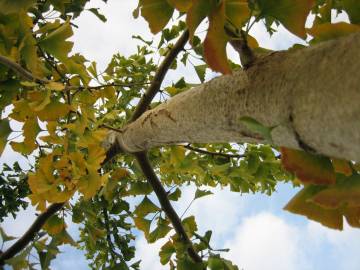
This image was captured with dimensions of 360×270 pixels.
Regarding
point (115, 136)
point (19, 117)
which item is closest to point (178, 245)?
point (115, 136)

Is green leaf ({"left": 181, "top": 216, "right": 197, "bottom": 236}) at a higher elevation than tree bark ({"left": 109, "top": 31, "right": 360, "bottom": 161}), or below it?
higher

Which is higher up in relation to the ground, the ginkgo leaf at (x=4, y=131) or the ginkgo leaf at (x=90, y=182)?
the ginkgo leaf at (x=4, y=131)

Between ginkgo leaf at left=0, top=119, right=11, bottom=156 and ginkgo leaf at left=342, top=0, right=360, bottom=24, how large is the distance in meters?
1.28

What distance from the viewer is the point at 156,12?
99 cm

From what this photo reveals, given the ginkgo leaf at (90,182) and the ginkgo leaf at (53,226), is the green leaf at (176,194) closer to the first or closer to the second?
the ginkgo leaf at (53,226)

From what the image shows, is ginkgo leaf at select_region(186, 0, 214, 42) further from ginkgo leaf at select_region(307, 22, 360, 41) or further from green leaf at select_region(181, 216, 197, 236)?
green leaf at select_region(181, 216, 197, 236)

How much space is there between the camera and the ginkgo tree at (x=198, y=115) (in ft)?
2.07

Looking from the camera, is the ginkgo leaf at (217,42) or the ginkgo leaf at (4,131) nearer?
the ginkgo leaf at (217,42)

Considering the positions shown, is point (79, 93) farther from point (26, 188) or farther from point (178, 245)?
point (26, 188)

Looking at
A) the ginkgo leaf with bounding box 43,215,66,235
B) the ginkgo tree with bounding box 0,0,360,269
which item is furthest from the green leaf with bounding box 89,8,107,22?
the ginkgo leaf with bounding box 43,215,66,235

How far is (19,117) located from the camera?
146cm

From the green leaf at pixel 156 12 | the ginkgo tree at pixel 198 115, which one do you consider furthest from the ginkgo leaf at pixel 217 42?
the green leaf at pixel 156 12

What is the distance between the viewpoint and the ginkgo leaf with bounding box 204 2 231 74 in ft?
2.49

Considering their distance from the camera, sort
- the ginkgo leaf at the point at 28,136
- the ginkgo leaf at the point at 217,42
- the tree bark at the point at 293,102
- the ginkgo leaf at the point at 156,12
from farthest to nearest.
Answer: the ginkgo leaf at the point at 28,136
the ginkgo leaf at the point at 156,12
the ginkgo leaf at the point at 217,42
the tree bark at the point at 293,102
